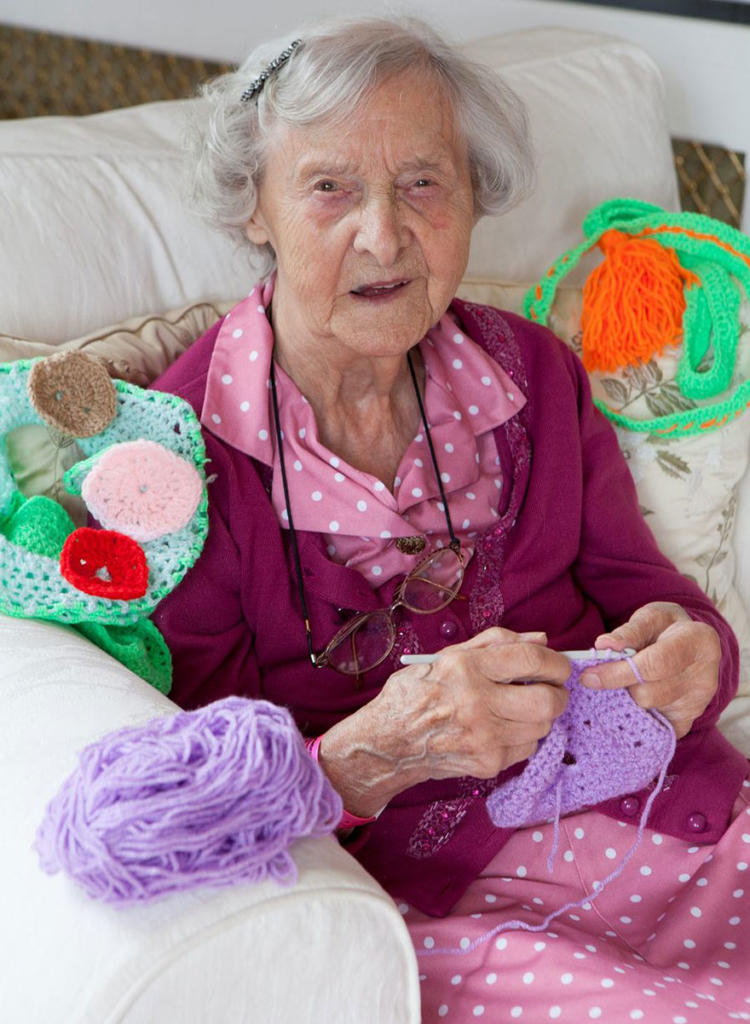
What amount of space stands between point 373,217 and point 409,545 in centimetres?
37

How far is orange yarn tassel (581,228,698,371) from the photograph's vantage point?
169 centimetres

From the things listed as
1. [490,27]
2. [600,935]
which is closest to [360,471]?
[600,935]

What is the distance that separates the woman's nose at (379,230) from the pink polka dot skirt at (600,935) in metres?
0.65

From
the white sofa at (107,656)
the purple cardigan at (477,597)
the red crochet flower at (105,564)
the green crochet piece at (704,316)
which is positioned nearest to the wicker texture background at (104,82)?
the white sofa at (107,656)

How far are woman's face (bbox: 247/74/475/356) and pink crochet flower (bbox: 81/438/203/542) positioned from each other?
0.78ft

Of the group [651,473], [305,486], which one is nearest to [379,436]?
[305,486]

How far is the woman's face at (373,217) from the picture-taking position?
1.31 m

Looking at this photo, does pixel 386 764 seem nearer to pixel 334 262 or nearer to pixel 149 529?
pixel 149 529

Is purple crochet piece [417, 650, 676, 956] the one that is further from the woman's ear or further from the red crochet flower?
the woman's ear

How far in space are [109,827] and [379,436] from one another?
722mm

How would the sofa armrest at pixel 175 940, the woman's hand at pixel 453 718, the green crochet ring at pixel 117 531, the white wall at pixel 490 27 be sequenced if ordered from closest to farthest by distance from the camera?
the sofa armrest at pixel 175 940 < the woman's hand at pixel 453 718 < the green crochet ring at pixel 117 531 < the white wall at pixel 490 27

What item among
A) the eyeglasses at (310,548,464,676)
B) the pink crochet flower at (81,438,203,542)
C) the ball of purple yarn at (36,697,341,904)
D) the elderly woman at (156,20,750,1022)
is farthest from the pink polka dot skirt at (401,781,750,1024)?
the pink crochet flower at (81,438,203,542)

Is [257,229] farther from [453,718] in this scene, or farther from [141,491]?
[453,718]

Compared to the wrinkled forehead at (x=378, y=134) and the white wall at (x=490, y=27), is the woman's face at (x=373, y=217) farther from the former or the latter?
the white wall at (x=490, y=27)
